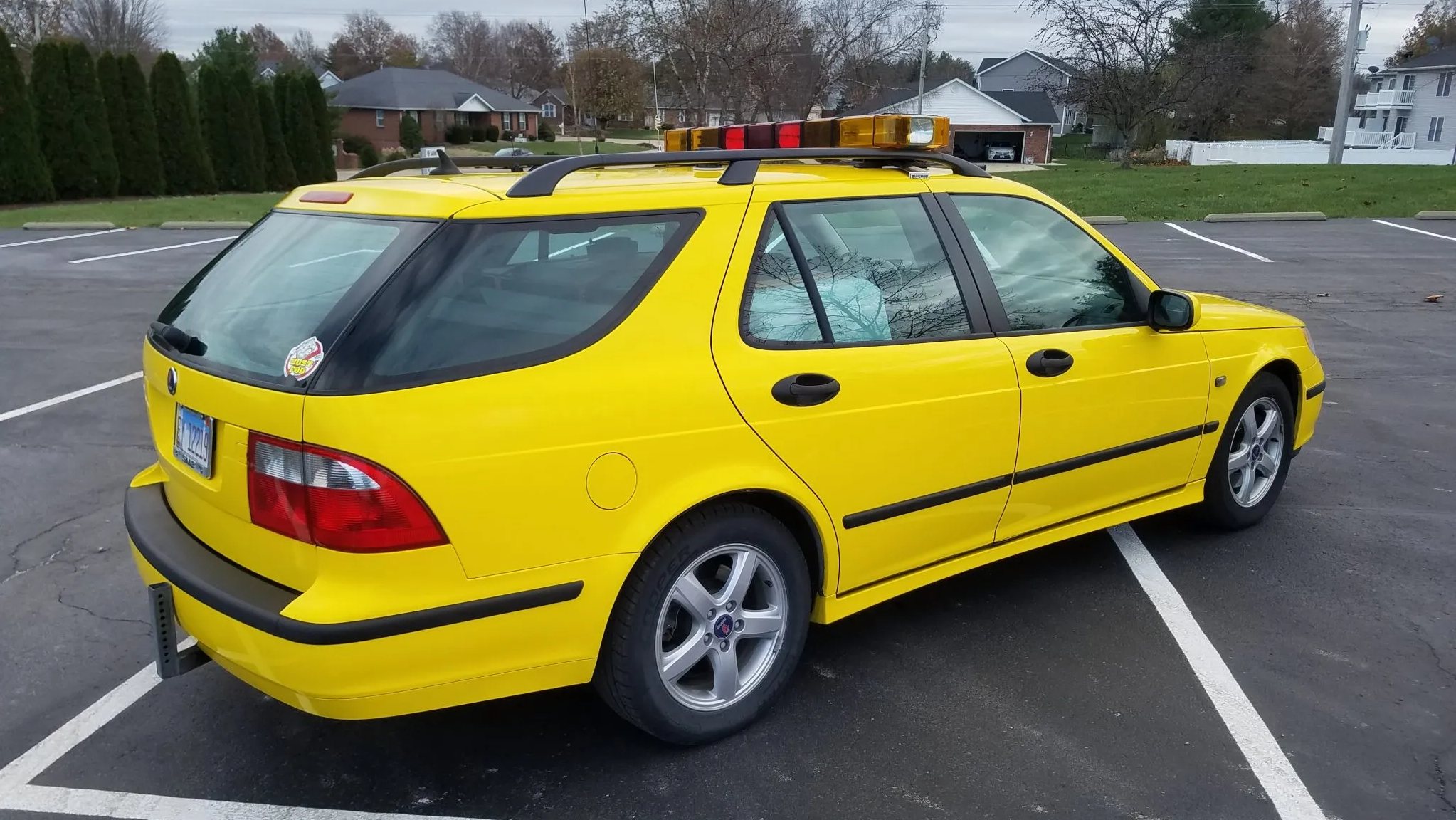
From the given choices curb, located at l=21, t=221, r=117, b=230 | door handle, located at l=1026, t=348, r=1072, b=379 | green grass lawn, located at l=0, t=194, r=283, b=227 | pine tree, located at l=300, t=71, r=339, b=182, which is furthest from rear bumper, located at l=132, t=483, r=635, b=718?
pine tree, located at l=300, t=71, r=339, b=182

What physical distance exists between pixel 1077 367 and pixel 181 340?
115 inches

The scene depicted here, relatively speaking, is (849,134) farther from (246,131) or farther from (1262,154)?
(1262,154)

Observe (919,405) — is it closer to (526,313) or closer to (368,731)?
(526,313)

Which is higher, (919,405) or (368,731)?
(919,405)

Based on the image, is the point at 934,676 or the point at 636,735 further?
the point at 934,676

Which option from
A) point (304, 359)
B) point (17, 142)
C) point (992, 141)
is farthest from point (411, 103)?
point (304, 359)

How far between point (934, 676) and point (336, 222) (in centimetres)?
236

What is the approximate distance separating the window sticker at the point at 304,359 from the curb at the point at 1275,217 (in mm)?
18290

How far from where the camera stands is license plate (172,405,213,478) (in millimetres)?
2818

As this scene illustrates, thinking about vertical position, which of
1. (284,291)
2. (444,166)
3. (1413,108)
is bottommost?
(284,291)

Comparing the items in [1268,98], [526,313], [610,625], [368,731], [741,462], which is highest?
[1268,98]

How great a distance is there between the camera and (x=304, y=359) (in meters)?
2.60

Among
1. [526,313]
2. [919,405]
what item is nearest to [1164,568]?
[919,405]

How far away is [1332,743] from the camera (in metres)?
3.17
